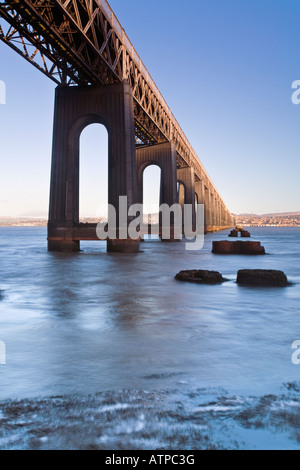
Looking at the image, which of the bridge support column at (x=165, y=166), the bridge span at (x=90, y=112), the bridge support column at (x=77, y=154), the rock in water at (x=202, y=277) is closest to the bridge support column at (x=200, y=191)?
the bridge support column at (x=165, y=166)

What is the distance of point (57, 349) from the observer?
3.96 meters

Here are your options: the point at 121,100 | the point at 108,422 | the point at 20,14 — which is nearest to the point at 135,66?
the point at 121,100

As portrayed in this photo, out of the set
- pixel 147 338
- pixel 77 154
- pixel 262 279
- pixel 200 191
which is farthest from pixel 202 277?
pixel 200 191

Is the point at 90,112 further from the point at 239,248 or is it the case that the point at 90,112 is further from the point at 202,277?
the point at 202,277

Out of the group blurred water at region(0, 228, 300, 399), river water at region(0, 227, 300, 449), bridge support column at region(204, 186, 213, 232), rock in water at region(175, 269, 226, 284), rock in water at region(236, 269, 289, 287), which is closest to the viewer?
river water at region(0, 227, 300, 449)

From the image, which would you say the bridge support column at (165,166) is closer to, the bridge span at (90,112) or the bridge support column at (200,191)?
the bridge span at (90,112)

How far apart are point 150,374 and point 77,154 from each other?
1945 centimetres

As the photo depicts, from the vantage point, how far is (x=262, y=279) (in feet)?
30.2

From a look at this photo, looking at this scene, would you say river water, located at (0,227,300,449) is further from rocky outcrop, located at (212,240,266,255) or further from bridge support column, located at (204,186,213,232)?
bridge support column, located at (204,186,213,232)

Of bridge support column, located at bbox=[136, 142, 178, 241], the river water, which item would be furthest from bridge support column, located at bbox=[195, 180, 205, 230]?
the river water

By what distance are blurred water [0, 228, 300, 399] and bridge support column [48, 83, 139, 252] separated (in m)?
11.8

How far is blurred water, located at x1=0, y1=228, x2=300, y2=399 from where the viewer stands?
308 cm

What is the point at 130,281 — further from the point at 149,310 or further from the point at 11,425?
the point at 11,425
